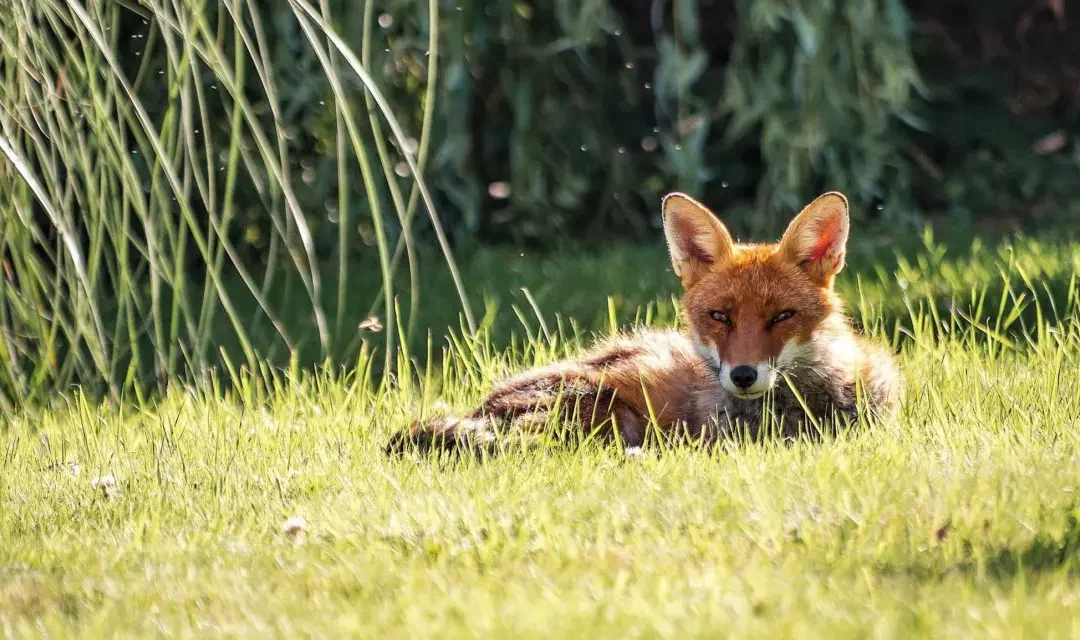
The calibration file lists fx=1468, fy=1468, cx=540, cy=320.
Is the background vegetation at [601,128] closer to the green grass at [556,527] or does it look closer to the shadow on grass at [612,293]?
the shadow on grass at [612,293]

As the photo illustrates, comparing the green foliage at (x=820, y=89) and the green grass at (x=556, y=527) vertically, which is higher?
the green foliage at (x=820, y=89)

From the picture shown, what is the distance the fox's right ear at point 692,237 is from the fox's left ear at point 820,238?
0.22 metres

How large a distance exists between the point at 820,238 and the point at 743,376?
0.61m

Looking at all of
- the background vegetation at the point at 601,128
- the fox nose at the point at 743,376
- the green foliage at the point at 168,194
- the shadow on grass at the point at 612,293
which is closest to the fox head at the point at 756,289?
the fox nose at the point at 743,376

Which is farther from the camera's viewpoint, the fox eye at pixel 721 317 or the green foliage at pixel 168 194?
the fox eye at pixel 721 317

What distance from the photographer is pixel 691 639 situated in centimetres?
279

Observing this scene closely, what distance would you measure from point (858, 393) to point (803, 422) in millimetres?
243

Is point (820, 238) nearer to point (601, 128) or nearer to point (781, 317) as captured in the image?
point (781, 317)

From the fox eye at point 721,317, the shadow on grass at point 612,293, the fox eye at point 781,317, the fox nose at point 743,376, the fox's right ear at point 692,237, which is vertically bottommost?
the shadow on grass at point 612,293

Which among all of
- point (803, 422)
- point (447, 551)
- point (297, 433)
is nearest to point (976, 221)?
point (803, 422)

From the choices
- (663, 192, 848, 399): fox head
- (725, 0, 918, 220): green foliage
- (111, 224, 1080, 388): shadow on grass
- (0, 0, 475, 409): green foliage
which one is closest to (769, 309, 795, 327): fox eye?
(663, 192, 848, 399): fox head

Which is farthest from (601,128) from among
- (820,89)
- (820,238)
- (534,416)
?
(534,416)

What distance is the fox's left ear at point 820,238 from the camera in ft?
15.4

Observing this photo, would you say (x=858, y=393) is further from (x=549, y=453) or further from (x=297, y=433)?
(x=297, y=433)
